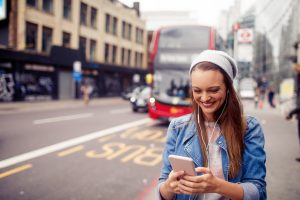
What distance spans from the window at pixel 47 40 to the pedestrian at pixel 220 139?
74.8ft

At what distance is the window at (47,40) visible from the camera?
22673 mm

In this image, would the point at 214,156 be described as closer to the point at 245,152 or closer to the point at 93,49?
the point at 245,152

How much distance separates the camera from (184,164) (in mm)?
1433

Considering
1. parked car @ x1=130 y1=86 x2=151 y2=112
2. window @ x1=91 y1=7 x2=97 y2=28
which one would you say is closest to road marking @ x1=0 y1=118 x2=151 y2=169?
parked car @ x1=130 y1=86 x2=151 y2=112

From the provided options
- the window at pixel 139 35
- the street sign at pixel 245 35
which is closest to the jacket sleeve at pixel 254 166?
the street sign at pixel 245 35

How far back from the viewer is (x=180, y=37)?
1079cm

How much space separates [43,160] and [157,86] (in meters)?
6.08

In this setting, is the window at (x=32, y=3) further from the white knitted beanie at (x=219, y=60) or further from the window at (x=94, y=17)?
the white knitted beanie at (x=219, y=60)

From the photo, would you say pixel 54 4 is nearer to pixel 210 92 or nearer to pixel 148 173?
pixel 148 173

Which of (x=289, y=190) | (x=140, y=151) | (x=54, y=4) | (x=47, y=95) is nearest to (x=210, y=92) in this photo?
(x=289, y=190)

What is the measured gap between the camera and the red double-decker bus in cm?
1062

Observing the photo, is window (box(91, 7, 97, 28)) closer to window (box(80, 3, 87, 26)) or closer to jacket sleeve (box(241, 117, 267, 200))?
window (box(80, 3, 87, 26))

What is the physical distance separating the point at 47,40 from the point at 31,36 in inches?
67.7

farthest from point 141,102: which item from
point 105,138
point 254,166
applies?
point 254,166
